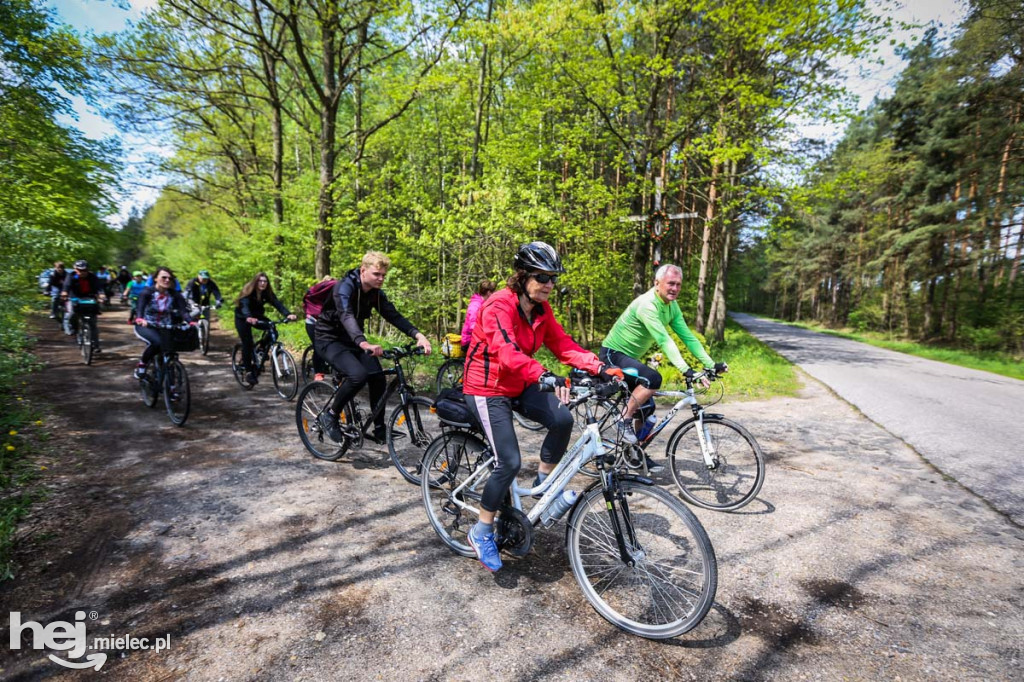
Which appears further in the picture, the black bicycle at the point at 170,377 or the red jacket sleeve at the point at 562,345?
the black bicycle at the point at 170,377

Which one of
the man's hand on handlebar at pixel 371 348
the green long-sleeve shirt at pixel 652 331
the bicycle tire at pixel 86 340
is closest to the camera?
the man's hand on handlebar at pixel 371 348

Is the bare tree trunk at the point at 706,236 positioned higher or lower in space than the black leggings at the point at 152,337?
higher

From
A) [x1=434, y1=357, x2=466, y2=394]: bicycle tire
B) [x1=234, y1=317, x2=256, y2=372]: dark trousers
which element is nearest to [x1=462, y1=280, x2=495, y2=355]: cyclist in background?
[x1=434, y1=357, x2=466, y2=394]: bicycle tire

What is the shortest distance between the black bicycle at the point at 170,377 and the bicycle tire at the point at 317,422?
1.79m

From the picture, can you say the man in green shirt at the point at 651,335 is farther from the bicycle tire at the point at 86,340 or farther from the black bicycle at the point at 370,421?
the bicycle tire at the point at 86,340

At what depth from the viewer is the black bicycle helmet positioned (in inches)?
113

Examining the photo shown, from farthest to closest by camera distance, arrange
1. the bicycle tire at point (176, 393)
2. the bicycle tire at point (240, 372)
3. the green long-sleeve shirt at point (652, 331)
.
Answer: the bicycle tire at point (240, 372) → the bicycle tire at point (176, 393) → the green long-sleeve shirt at point (652, 331)

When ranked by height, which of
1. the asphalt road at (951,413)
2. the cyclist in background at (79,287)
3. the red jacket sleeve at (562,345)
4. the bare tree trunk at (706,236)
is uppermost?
the bare tree trunk at (706,236)

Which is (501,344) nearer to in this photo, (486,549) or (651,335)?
(486,549)

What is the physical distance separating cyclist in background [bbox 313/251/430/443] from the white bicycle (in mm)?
1837

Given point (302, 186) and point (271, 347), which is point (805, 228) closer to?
point (302, 186)

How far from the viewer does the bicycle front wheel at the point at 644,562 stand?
2412 mm

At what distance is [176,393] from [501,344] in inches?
216

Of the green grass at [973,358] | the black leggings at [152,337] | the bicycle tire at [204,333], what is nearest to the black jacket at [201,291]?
the bicycle tire at [204,333]
